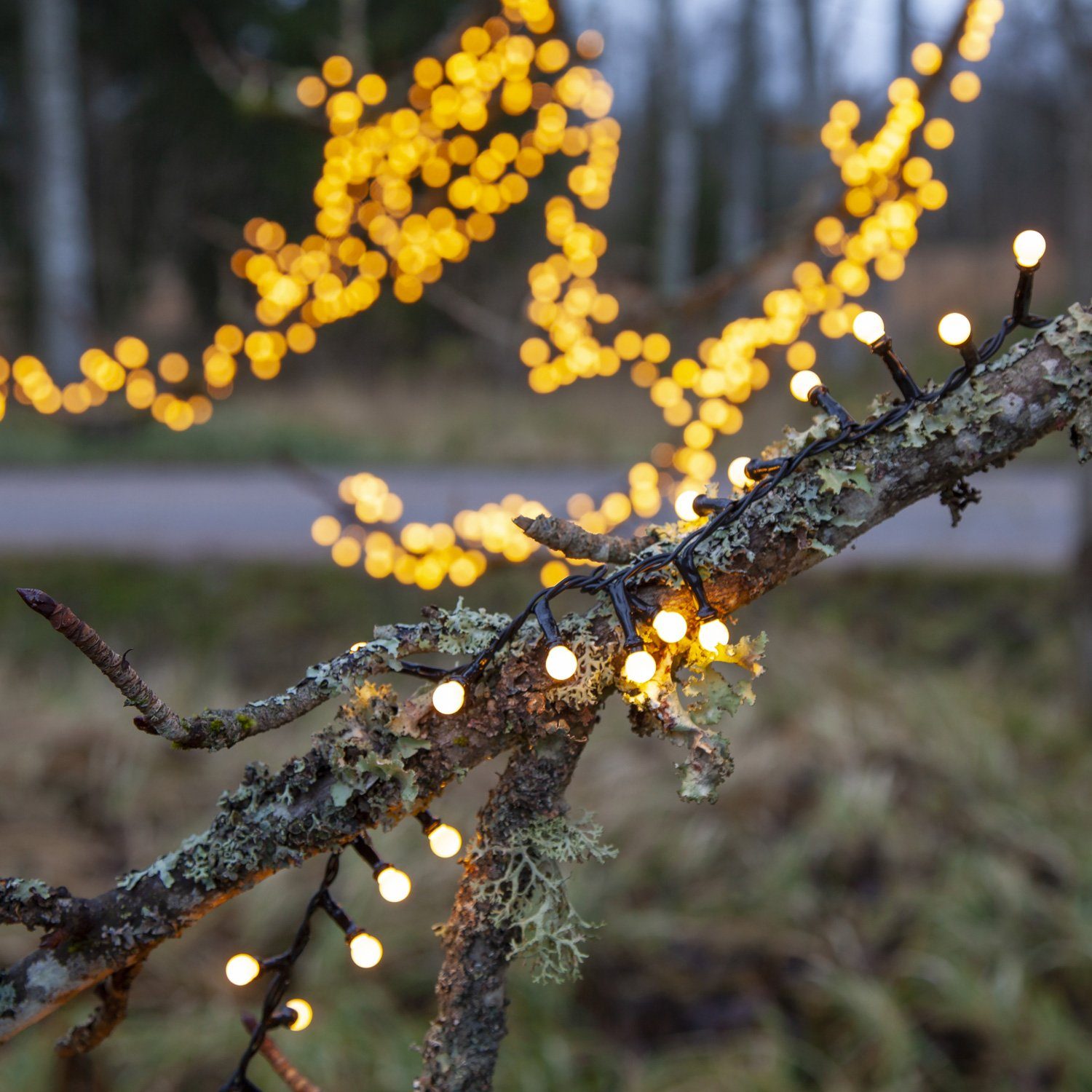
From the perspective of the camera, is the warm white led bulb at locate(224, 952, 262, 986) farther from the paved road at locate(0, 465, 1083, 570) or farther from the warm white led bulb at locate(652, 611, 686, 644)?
the paved road at locate(0, 465, 1083, 570)

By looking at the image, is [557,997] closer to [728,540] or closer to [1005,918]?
[1005,918]

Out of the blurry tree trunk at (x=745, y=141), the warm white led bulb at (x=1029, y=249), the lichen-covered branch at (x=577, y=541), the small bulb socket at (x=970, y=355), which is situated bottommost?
the small bulb socket at (x=970, y=355)

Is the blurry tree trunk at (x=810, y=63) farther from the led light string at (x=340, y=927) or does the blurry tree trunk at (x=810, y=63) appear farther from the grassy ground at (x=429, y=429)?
the led light string at (x=340, y=927)

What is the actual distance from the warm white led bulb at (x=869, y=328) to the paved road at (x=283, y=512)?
4.56 metres

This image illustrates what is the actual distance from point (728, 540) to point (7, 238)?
13.1 m

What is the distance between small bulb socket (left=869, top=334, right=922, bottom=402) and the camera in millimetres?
745

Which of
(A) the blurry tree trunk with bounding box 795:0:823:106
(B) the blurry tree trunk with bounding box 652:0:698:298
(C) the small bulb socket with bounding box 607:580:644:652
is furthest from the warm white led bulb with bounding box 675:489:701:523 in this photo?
(A) the blurry tree trunk with bounding box 795:0:823:106

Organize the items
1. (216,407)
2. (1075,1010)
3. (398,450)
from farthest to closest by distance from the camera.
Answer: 1. (216,407)
2. (398,450)
3. (1075,1010)

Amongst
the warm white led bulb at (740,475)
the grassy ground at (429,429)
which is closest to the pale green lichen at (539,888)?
the warm white led bulb at (740,475)

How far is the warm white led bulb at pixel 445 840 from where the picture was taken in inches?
32.4

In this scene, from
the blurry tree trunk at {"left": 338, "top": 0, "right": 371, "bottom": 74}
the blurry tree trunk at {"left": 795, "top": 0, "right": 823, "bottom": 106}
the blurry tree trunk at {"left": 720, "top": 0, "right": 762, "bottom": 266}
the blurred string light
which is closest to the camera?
the blurred string light

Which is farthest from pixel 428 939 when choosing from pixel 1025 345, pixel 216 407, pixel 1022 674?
pixel 216 407

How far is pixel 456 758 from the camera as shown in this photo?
0.76 meters

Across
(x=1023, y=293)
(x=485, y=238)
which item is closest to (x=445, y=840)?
(x=1023, y=293)
